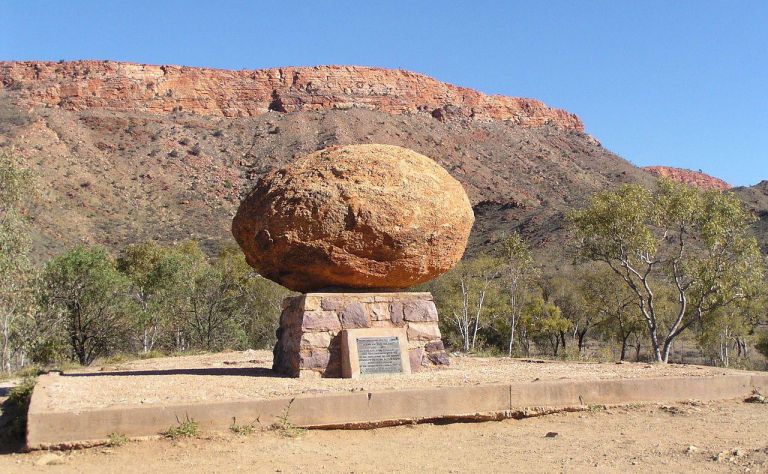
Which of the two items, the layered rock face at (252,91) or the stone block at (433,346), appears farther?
the layered rock face at (252,91)

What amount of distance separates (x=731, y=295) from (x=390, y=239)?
40.0 ft

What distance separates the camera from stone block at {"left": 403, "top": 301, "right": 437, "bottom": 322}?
925 centimetres

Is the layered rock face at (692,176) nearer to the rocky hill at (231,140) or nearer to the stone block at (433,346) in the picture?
the rocky hill at (231,140)

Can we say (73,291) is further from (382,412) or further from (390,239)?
(382,412)

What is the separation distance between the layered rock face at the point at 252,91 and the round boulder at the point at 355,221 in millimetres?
64754

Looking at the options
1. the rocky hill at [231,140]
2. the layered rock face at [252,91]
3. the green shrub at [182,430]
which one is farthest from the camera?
the layered rock face at [252,91]

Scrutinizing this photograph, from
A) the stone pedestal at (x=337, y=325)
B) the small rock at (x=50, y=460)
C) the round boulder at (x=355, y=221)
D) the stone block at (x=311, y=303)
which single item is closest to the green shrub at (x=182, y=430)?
the small rock at (x=50, y=460)

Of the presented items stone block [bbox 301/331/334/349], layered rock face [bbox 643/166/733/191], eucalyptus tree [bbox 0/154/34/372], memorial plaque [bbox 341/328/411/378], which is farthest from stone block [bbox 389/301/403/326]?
layered rock face [bbox 643/166/733/191]

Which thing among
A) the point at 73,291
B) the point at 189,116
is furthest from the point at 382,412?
the point at 189,116

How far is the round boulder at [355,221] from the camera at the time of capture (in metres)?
8.70

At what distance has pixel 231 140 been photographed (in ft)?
210

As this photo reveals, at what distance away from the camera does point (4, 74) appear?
232ft

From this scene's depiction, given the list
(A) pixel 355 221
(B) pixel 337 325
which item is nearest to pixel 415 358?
(B) pixel 337 325

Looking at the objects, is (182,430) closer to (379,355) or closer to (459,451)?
(459,451)
